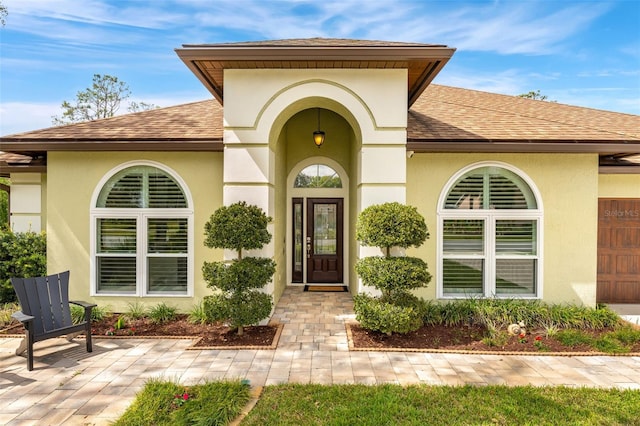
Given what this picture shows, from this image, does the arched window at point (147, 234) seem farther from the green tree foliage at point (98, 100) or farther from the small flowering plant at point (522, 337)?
the green tree foliage at point (98, 100)

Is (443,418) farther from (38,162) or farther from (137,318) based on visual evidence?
(38,162)

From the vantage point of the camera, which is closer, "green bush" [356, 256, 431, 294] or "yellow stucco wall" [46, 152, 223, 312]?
"green bush" [356, 256, 431, 294]

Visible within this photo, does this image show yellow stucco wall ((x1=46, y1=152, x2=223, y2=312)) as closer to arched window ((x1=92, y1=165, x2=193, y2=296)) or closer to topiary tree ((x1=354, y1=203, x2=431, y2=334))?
arched window ((x1=92, y1=165, x2=193, y2=296))

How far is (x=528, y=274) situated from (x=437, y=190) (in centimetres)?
258

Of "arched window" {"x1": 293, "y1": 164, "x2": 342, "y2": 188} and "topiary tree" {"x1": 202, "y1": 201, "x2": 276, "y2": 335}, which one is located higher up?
"arched window" {"x1": 293, "y1": 164, "x2": 342, "y2": 188}

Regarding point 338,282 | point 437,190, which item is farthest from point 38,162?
point 437,190

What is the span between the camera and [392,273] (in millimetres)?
5199

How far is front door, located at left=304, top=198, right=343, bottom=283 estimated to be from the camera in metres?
9.38

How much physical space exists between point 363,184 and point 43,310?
5325 millimetres

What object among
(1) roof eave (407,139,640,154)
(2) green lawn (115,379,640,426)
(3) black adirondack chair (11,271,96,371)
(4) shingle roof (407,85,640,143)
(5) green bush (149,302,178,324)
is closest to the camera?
(2) green lawn (115,379,640,426)

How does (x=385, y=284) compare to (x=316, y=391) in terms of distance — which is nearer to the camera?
(x=316, y=391)

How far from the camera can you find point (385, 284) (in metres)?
5.24

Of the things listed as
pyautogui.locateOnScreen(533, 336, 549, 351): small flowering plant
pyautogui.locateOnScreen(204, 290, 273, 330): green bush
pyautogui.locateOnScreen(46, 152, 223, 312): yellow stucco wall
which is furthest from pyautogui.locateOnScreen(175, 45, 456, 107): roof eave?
pyautogui.locateOnScreen(533, 336, 549, 351): small flowering plant

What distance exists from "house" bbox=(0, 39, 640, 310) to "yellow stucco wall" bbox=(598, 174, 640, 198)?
24mm
